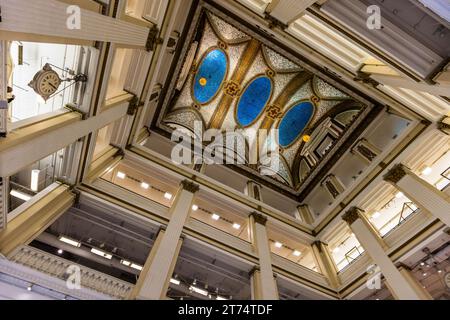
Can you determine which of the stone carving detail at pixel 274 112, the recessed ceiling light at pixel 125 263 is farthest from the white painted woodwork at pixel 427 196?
the recessed ceiling light at pixel 125 263

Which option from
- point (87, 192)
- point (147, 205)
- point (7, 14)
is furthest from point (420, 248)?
point (7, 14)

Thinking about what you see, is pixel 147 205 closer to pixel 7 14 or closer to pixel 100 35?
pixel 100 35

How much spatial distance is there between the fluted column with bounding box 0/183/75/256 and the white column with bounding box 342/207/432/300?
857 centimetres

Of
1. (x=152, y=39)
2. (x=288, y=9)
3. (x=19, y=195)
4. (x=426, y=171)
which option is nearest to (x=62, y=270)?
(x=19, y=195)

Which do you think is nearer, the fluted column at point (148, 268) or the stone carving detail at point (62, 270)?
the stone carving detail at point (62, 270)

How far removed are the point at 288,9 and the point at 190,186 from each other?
20.2ft

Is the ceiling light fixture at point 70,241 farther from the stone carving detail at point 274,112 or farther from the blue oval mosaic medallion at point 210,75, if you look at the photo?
the stone carving detail at point 274,112

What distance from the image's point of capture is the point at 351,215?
1011cm

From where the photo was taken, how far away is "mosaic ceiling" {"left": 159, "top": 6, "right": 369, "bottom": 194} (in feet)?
37.3

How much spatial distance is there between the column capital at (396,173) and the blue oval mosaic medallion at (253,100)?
6.10 m

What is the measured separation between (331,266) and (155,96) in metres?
9.00

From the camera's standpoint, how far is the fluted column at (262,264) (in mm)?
7371

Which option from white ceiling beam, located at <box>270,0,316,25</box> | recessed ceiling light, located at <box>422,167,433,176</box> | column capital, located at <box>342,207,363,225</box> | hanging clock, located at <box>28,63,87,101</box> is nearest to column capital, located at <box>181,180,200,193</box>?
hanging clock, located at <box>28,63,87,101</box>
